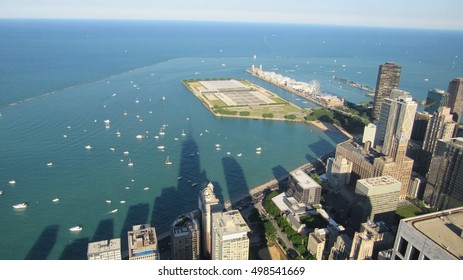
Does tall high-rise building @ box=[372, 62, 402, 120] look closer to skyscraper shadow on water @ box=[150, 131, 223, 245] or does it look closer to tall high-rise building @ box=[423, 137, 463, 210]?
tall high-rise building @ box=[423, 137, 463, 210]

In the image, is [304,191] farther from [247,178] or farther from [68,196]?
[68,196]

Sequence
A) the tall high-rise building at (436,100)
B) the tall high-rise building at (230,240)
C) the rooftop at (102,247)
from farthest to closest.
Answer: the tall high-rise building at (436,100) < the rooftop at (102,247) < the tall high-rise building at (230,240)

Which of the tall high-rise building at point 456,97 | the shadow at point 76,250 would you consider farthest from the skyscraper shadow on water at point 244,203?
the tall high-rise building at point 456,97

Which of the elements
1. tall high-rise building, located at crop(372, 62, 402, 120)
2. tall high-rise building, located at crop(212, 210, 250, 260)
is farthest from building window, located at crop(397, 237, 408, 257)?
tall high-rise building, located at crop(372, 62, 402, 120)

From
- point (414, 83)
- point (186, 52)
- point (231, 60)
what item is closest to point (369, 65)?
point (414, 83)

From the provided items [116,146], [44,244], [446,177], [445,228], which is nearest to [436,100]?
[446,177]

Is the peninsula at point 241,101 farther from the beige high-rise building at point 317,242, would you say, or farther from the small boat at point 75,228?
the small boat at point 75,228
